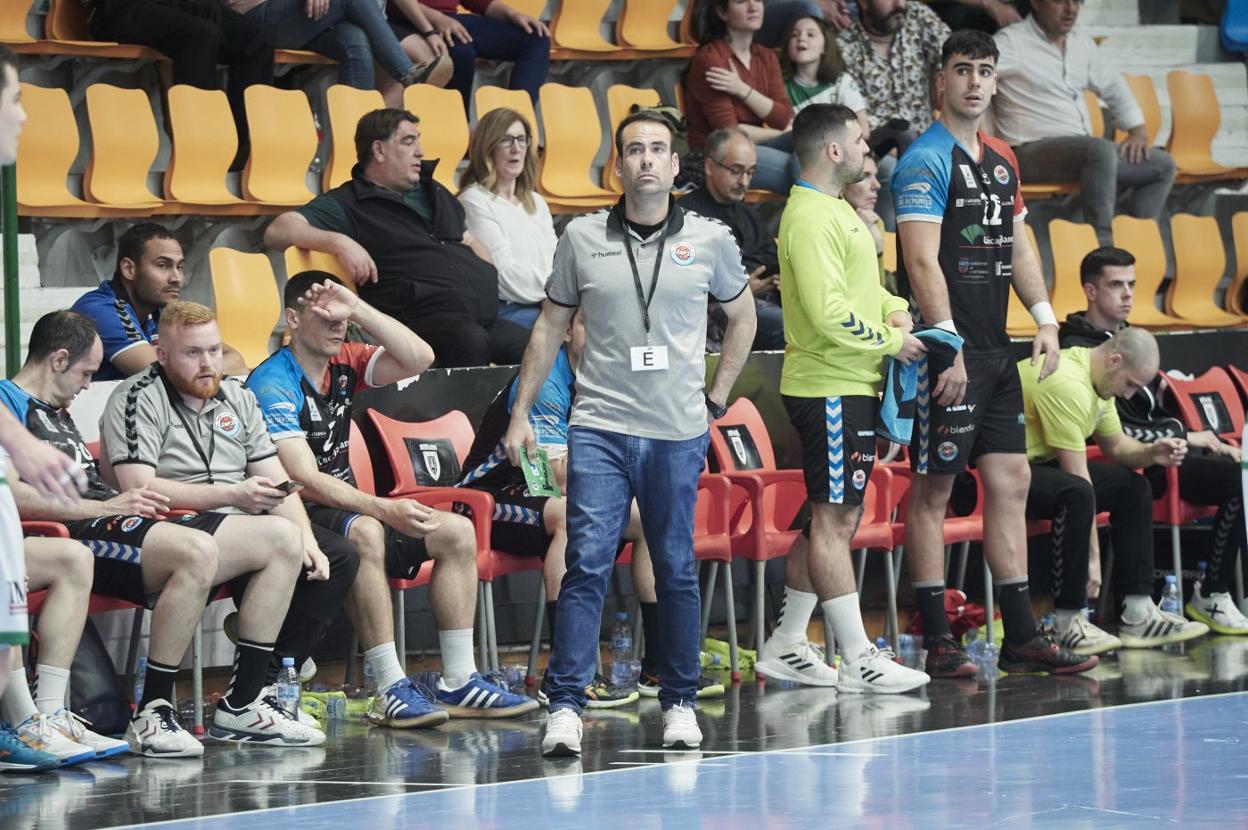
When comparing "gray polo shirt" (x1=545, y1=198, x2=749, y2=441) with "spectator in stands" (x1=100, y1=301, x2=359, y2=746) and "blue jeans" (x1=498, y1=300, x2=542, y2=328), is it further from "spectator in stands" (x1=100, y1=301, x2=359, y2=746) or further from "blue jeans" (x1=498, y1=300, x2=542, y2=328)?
"blue jeans" (x1=498, y1=300, x2=542, y2=328)

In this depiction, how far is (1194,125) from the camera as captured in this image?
37.4 feet

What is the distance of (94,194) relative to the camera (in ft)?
26.0

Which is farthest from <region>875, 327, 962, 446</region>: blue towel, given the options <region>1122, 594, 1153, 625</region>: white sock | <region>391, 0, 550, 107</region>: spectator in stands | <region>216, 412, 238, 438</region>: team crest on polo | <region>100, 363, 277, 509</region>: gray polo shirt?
<region>391, 0, 550, 107</region>: spectator in stands

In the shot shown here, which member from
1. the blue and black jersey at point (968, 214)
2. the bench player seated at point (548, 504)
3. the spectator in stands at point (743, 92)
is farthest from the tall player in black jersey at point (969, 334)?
the spectator in stands at point (743, 92)

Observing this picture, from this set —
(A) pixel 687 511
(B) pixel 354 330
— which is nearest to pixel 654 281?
(A) pixel 687 511

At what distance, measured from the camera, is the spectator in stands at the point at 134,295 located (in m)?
6.36

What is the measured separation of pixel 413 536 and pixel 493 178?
2.48 m

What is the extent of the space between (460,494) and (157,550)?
1.14 meters

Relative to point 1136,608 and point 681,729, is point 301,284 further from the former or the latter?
point 1136,608

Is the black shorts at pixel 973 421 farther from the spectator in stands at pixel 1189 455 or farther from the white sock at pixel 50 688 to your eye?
the white sock at pixel 50 688

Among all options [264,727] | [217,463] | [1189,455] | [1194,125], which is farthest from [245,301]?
[1194,125]

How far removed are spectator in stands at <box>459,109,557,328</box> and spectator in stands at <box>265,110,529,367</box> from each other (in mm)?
286

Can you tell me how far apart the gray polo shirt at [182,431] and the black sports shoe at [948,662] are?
2.31m

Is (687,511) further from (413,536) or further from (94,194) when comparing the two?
(94,194)
